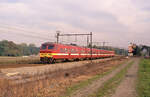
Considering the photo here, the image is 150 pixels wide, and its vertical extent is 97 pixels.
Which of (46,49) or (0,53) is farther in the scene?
(0,53)

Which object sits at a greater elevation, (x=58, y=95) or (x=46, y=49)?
(x=46, y=49)

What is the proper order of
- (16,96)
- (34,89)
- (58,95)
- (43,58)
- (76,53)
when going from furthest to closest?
(76,53), (43,58), (34,89), (58,95), (16,96)

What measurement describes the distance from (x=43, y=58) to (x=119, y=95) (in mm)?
20209

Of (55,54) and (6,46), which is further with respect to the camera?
(6,46)

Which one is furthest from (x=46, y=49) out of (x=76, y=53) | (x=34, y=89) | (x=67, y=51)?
(x=34, y=89)

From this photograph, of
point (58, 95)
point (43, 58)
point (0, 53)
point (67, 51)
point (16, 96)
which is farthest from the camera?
point (0, 53)

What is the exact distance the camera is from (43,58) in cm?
2839

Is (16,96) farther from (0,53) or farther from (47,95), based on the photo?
(0,53)

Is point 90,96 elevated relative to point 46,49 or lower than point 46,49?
lower

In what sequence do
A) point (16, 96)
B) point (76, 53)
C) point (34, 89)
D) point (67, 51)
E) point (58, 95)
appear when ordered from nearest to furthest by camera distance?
point (16, 96)
point (58, 95)
point (34, 89)
point (67, 51)
point (76, 53)

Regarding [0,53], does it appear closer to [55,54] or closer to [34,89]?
[55,54]

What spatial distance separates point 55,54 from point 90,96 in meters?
20.1

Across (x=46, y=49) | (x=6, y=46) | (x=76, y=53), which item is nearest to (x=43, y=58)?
(x=46, y=49)

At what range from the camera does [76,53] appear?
38.8 metres
